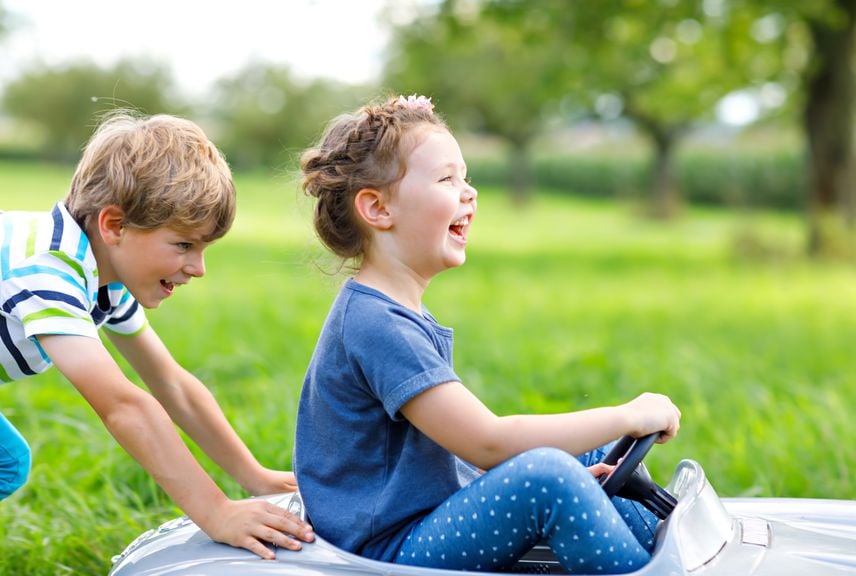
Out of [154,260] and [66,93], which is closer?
[154,260]

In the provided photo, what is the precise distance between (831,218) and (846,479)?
1152 cm

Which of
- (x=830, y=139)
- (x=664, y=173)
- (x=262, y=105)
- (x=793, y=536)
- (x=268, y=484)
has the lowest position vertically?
(x=664, y=173)

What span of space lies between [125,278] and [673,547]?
4.75ft

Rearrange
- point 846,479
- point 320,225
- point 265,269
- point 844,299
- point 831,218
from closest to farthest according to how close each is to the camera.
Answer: point 320,225 → point 846,479 → point 844,299 → point 265,269 → point 831,218

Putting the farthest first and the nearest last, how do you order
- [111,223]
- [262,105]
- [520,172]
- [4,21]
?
[262,105] < [520,172] < [4,21] < [111,223]

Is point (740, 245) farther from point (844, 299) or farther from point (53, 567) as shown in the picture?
point (53, 567)

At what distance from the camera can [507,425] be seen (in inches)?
87.3

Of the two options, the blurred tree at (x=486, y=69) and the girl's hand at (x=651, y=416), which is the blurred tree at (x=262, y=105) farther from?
the girl's hand at (x=651, y=416)

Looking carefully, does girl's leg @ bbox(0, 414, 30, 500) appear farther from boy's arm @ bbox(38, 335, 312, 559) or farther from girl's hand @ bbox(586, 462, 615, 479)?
girl's hand @ bbox(586, 462, 615, 479)

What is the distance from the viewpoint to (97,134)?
8.66ft

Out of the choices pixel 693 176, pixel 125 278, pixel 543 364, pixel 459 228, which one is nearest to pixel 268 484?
pixel 125 278

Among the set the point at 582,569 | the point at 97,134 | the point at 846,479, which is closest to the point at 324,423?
the point at 582,569

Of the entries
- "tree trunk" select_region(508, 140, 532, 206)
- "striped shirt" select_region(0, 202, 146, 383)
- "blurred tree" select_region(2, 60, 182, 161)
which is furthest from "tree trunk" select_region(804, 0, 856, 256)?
"blurred tree" select_region(2, 60, 182, 161)

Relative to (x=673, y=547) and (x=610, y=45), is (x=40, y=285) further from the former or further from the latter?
(x=610, y=45)
